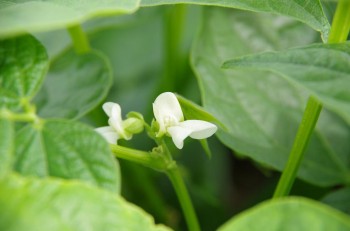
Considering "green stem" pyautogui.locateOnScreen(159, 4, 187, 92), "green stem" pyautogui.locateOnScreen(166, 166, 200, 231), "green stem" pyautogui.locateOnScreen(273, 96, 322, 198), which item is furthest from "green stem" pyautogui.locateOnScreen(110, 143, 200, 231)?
"green stem" pyautogui.locateOnScreen(159, 4, 187, 92)

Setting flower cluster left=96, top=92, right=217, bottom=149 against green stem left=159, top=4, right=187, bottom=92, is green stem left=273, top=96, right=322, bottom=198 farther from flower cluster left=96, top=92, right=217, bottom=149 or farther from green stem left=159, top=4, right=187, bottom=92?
green stem left=159, top=4, right=187, bottom=92

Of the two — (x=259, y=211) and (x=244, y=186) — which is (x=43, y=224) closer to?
(x=259, y=211)

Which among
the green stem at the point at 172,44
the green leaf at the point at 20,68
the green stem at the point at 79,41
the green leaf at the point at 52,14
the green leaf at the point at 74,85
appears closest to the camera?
the green leaf at the point at 52,14

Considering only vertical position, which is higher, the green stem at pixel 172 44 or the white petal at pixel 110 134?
the white petal at pixel 110 134

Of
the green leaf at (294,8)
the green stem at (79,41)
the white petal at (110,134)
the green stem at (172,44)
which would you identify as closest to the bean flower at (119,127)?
the white petal at (110,134)

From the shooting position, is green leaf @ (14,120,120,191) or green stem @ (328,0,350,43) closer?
green leaf @ (14,120,120,191)

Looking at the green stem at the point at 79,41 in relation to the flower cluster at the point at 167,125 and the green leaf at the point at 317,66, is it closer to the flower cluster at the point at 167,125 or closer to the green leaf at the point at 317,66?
the flower cluster at the point at 167,125

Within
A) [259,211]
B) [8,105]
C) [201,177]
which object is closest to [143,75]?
[201,177]
